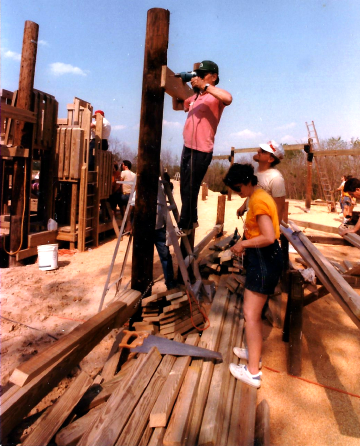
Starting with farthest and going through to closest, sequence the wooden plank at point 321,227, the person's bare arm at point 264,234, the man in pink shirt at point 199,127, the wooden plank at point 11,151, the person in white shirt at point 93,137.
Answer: the wooden plank at point 321,227
the person in white shirt at point 93,137
the wooden plank at point 11,151
the man in pink shirt at point 199,127
the person's bare arm at point 264,234

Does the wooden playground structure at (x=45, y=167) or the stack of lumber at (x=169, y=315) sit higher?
the wooden playground structure at (x=45, y=167)

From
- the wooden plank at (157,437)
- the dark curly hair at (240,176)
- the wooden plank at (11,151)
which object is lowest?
the wooden plank at (157,437)

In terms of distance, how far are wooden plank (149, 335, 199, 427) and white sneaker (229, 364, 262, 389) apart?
39cm

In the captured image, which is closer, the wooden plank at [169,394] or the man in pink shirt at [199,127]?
the wooden plank at [169,394]

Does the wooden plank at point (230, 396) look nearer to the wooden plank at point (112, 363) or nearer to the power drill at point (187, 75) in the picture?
the wooden plank at point (112, 363)

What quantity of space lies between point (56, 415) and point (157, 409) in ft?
2.39

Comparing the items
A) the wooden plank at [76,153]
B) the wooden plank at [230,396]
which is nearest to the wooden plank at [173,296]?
the wooden plank at [230,396]

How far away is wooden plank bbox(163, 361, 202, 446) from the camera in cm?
194

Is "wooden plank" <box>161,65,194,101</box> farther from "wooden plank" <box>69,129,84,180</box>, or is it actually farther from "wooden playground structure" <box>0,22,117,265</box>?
"wooden plank" <box>69,129,84,180</box>

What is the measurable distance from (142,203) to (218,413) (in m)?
2.17

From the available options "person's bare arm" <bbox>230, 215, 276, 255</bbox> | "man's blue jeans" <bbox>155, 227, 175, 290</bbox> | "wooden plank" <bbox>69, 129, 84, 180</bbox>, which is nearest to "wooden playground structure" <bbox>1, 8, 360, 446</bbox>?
"man's blue jeans" <bbox>155, 227, 175, 290</bbox>

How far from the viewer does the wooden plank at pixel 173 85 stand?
3420 mm

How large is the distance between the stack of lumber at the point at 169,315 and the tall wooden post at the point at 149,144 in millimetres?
228

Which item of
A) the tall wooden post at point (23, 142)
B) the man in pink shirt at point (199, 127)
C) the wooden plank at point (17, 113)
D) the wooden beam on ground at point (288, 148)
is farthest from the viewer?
the wooden beam on ground at point (288, 148)
